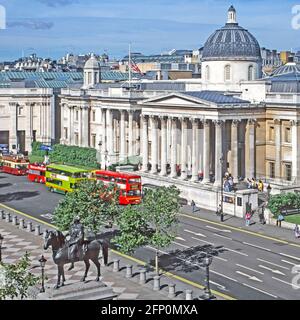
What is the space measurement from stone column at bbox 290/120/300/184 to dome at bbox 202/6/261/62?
1530 cm

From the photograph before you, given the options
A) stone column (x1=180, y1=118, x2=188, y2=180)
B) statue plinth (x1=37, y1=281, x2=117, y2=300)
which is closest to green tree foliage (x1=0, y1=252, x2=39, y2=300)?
statue plinth (x1=37, y1=281, x2=117, y2=300)

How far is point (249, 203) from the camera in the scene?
71438 mm

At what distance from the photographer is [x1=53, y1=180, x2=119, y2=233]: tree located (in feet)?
169

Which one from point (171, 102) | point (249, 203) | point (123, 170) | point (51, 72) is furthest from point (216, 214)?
point (51, 72)

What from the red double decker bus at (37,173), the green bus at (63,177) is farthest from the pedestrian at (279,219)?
the red double decker bus at (37,173)

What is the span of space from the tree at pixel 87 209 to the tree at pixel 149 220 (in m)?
3.00

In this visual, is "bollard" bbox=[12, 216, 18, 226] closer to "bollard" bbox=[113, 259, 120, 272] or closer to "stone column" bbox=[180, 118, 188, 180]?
"bollard" bbox=[113, 259, 120, 272]

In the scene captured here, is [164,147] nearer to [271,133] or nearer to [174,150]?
[174,150]

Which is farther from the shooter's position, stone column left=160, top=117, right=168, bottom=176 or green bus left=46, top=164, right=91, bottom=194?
stone column left=160, top=117, right=168, bottom=176

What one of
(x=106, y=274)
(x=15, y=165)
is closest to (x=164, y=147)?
(x=15, y=165)

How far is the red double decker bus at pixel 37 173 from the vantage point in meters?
97.7

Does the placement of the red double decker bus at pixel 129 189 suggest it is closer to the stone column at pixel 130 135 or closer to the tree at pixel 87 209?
the tree at pixel 87 209

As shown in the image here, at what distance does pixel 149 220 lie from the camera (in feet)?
162

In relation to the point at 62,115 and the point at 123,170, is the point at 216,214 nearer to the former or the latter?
the point at 123,170
